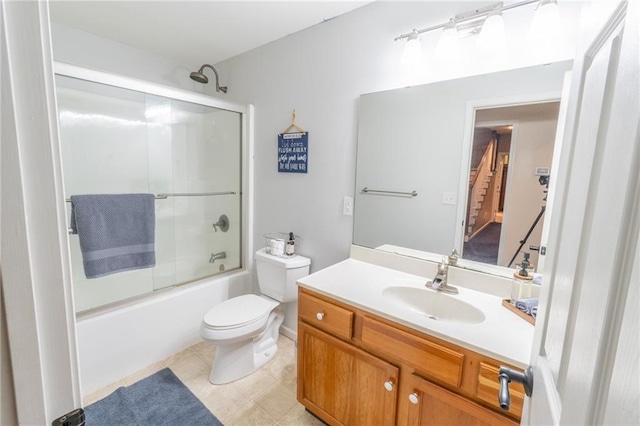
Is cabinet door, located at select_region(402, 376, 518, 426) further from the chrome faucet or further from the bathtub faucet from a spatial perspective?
the bathtub faucet

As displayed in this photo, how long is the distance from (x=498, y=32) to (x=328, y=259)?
1.52 metres

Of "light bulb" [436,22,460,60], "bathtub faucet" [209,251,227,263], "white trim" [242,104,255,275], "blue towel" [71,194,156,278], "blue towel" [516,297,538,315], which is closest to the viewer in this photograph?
"blue towel" [516,297,538,315]

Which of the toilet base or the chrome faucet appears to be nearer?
the chrome faucet

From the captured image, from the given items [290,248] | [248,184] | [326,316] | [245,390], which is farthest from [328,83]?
[245,390]

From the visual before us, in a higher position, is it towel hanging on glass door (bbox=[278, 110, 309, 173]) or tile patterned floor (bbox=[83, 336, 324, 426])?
towel hanging on glass door (bbox=[278, 110, 309, 173])

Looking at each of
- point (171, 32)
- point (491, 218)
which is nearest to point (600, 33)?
point (491, 218)

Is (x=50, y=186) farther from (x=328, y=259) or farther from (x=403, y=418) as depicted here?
(x=328, y=259)

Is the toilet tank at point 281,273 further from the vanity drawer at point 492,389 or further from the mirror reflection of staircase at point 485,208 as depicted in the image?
the vanity drawer at point 492,389

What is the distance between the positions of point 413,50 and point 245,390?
2146 mm

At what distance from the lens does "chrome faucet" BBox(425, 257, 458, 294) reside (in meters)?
1.34

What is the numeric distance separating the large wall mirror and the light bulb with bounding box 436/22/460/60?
13cm

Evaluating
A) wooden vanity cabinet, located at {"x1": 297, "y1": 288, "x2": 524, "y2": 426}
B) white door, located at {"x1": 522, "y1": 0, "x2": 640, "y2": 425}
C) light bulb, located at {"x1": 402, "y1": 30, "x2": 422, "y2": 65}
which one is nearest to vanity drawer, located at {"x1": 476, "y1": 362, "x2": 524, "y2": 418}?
wooden vanity cabinet, located at {"x1": 297, "y1": 288, "x2": 524, "y2": 426}

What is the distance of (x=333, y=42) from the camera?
70.1 inches

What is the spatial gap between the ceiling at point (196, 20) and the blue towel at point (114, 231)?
117cm
